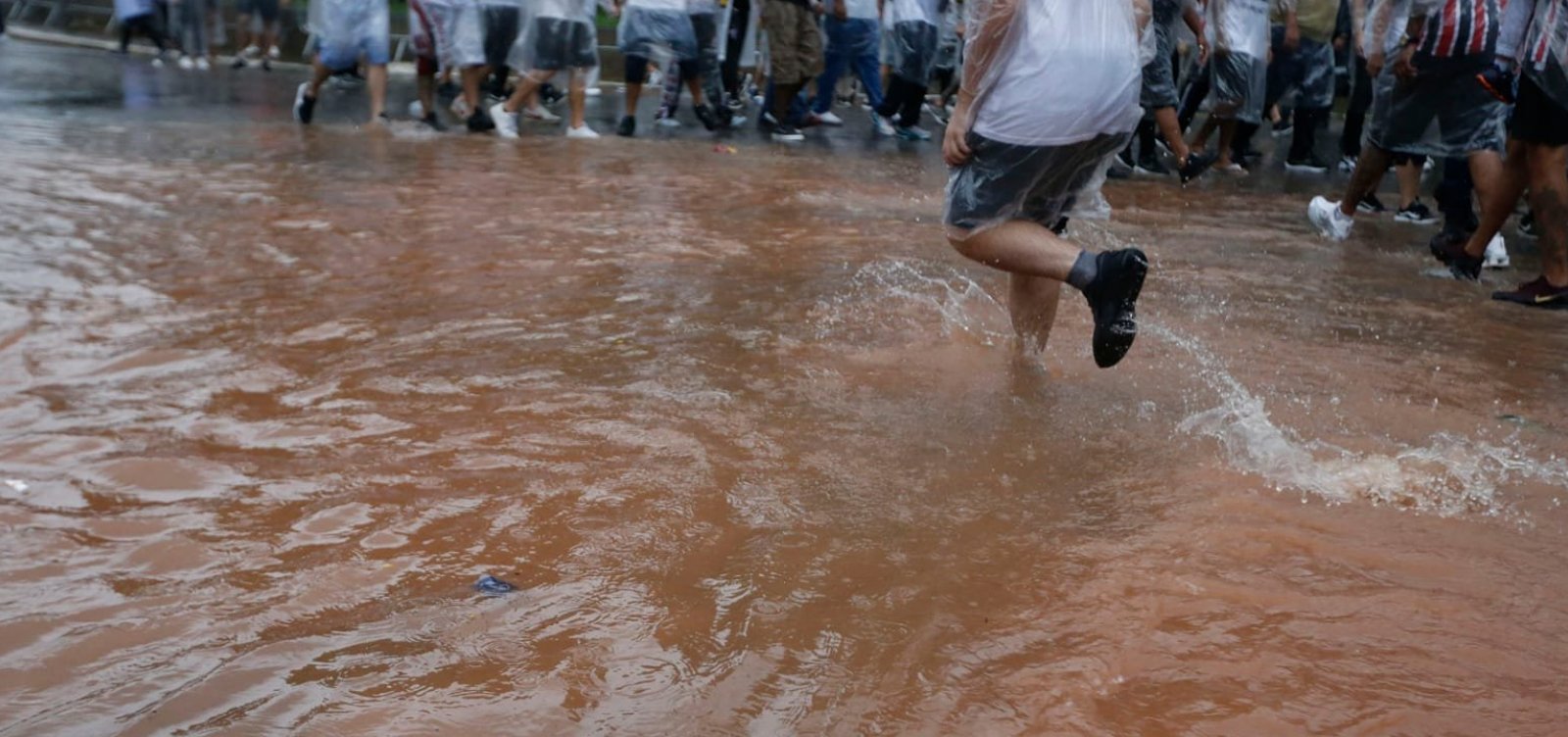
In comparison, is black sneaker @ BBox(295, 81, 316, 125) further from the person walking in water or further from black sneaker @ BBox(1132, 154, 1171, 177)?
the person walking in water

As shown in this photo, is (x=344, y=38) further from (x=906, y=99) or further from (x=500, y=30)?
(x=906, y=99)

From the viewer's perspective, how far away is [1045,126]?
12.3 feet

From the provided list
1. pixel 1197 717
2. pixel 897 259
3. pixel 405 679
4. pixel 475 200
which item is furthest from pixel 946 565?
pixel 475 200

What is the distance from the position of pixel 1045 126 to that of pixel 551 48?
687cm

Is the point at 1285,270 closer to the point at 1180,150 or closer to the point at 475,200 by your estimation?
the point at 1180,150

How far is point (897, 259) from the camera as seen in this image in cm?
590

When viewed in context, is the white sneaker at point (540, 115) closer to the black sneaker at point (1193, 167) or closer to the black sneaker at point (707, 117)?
the black sneaker at point (707, 117)

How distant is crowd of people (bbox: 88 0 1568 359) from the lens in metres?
3.75

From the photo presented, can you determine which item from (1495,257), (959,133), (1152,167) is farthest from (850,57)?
(959,133)

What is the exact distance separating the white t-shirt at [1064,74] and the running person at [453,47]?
23.1 ft

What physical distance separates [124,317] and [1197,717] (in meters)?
3.39

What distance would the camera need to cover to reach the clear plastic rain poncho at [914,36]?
11695 mm

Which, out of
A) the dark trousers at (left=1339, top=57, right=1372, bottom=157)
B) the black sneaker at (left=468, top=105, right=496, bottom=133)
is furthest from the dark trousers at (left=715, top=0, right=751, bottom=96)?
the dark trousers at (left=1339, top=57, right=1372, bottom=157)

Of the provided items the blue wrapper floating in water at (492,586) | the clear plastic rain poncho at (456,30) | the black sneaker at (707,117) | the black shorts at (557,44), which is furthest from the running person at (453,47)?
the blue wrapper floating in water at (492,586)
